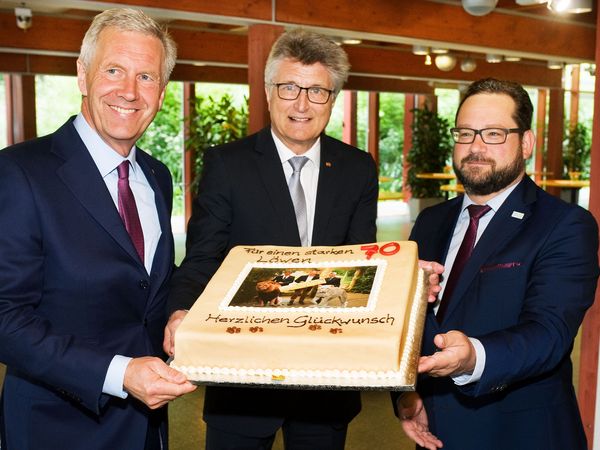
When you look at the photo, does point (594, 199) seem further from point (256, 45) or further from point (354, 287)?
point (256, 45)

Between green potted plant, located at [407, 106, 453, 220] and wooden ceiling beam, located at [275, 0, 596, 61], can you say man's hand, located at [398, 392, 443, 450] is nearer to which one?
wooden ceiling beam, located at [275, 0, 596, 61]

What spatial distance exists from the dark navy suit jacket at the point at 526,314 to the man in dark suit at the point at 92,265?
77 centimetres

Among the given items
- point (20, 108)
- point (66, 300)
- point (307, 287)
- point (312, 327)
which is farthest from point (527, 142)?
point (20, 108)

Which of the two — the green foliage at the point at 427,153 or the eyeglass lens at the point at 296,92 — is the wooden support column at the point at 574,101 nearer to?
the green foliage at the point at 427,153

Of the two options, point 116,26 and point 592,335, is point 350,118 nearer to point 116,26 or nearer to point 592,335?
point 592,335

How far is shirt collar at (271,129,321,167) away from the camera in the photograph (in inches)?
90.7

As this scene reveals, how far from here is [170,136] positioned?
1336cm

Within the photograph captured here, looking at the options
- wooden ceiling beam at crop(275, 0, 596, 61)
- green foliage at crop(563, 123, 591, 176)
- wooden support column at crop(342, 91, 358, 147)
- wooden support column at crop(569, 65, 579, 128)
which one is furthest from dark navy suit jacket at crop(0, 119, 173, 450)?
wooden support column at crop(569, 65, 579, 128)

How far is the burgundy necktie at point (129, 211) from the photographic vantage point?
1.78 metres

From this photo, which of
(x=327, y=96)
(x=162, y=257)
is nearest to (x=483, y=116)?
(x=327, y=96)

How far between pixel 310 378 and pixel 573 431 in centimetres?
94

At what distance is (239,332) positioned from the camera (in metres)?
1.30

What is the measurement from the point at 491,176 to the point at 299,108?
0.61 meters

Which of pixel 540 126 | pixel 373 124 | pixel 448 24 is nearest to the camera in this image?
pixel 448 24
